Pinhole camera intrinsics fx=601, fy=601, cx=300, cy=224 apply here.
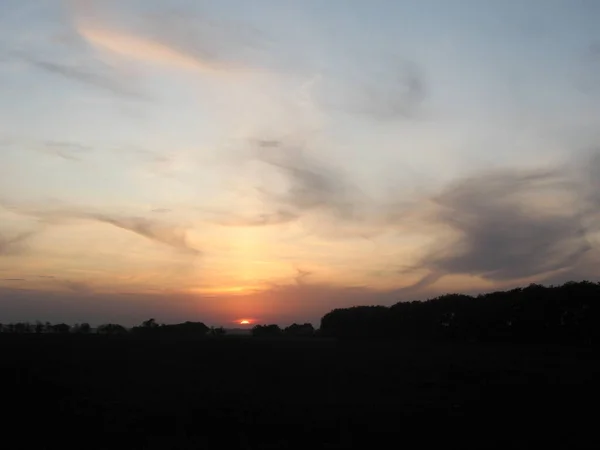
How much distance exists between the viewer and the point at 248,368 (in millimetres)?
31297

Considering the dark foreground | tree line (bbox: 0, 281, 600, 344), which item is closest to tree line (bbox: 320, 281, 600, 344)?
tree line (bbox: 0, 281, 600, 344)

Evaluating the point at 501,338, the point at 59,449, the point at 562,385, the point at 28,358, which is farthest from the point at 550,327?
the point at 59,449

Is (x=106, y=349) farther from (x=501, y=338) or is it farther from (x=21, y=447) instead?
(x=501, y=338)

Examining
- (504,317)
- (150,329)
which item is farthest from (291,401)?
(150,329)

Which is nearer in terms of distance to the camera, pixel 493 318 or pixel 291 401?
pixel 291 401

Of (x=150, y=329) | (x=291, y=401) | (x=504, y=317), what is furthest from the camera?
(x=150, y=329)

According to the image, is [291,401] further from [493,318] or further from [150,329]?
[150,329]

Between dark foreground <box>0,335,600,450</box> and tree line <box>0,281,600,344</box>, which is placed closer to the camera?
dark foreground <box>0,335,600,450</box>

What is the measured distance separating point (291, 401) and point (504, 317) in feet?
135

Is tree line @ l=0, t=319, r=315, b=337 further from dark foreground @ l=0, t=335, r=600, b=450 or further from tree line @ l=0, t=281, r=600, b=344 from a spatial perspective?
dark foreground @ l=0, t=335, r=600, b=450

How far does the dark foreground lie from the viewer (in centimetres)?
1506

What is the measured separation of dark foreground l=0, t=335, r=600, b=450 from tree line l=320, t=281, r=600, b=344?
1648 centimetres

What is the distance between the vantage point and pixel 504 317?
56.3m

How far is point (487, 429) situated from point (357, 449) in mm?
4386
